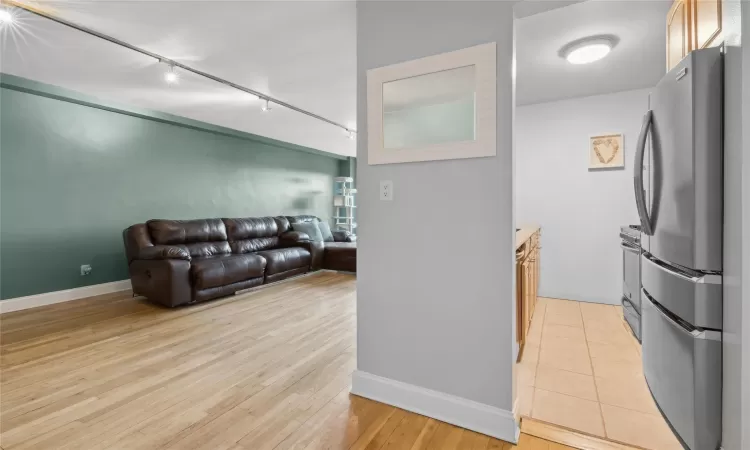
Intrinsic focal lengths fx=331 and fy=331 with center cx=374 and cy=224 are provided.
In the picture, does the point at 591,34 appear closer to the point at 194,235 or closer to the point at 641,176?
the point at 641,176

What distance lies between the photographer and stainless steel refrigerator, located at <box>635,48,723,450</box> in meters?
1.22

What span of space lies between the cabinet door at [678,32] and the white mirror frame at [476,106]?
95 cm

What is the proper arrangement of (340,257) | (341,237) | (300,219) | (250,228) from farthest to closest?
(341,237)
(300,219)
(340,257)
(250,228)

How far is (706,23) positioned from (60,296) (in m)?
5.91

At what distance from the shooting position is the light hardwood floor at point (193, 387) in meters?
1.55

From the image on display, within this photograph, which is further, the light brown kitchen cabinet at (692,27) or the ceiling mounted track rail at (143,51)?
the ceiling mounted track rail at (143,51)

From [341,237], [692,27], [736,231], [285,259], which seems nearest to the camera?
[736,231]

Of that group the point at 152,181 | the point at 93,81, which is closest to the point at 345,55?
the point at 93,81

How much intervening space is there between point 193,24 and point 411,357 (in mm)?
2777

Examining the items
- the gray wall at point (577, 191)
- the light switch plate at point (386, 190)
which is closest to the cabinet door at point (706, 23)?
the light switch plate at point (386, 190)

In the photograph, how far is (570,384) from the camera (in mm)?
2059

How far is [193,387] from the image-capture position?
2.02 metres

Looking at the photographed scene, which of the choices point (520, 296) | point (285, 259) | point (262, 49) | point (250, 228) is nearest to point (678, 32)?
point (520, 296)

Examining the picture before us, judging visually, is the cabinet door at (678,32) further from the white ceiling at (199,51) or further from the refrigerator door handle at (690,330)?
the white ceiling at (199,51)
